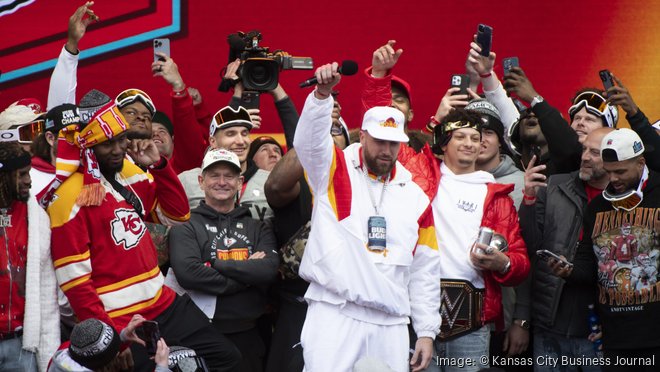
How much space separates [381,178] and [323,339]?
36.6 inches

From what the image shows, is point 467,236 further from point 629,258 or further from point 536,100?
point 536,100

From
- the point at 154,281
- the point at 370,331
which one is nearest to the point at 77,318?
the point at 154,281

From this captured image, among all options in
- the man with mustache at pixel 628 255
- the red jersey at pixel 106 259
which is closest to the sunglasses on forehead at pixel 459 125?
the man with mustache at pixel 628 255

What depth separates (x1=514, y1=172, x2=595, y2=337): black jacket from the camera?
6.49 m

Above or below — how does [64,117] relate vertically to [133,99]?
below

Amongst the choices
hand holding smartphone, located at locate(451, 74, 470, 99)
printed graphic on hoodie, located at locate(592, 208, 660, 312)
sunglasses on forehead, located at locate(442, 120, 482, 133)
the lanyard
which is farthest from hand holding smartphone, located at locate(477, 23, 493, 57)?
the lanyard

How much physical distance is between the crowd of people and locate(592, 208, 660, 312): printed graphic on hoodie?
11 mm

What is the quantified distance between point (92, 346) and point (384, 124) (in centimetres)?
192

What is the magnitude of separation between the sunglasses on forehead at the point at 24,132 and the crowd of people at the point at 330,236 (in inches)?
0.4

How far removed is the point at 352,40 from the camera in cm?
841

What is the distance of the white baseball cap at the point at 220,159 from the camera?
6.40 metres

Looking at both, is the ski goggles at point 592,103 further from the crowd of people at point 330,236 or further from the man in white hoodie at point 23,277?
the man in white hoodie at point 23,277

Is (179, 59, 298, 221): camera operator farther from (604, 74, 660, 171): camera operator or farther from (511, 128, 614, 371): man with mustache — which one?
(604, 74, 660, 171): camera operator

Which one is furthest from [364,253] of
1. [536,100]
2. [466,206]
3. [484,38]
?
[484,38]
